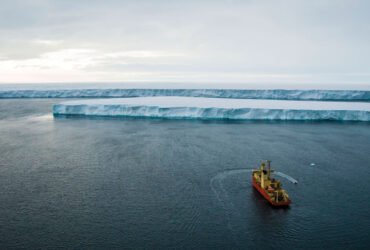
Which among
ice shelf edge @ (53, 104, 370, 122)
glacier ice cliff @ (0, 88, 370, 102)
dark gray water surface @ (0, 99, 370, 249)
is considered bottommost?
dark gray water surface @ (0, 99, 370, 249)

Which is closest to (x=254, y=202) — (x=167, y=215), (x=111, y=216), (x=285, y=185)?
(x=285, y=185)

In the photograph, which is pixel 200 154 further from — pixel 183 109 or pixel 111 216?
pixel 183 109

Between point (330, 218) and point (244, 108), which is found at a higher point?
point (244, 108)

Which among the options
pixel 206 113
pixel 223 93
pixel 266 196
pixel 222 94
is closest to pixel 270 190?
pixel 266 196

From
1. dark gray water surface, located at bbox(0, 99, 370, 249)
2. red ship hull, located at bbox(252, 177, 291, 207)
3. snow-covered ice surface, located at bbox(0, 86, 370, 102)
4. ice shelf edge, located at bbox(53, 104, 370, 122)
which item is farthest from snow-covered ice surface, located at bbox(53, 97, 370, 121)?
red ship hull, located at bbox(252, 177, 291, 207)

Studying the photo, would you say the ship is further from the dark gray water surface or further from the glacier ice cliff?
the glacier ice cliff

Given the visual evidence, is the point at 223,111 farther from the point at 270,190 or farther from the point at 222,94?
the point at 270,190
